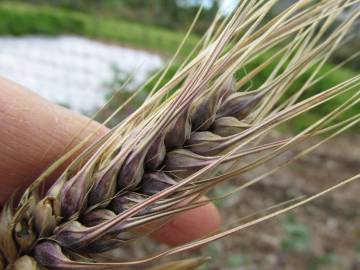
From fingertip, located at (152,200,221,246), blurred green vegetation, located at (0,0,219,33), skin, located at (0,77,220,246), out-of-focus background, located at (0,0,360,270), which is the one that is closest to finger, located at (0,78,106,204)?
skin, located at (0,77,220,246)

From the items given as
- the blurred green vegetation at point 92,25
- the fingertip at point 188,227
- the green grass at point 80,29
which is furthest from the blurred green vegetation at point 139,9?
the fingertip at point 188,227

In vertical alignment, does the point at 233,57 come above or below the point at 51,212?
above

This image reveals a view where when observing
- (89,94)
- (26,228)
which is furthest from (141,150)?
(89,94)

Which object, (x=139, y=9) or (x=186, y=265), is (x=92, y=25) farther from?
(x=186, y=265)

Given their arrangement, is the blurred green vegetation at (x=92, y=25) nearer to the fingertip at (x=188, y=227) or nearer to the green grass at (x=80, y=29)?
the green grass at (x=80, y=29)

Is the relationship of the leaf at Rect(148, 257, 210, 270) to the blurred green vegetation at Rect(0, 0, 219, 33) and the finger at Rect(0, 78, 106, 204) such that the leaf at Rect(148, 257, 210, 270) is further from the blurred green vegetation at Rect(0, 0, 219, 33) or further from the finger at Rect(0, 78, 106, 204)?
the blurred green vegetation at Rect(0, 0, 219, 33)

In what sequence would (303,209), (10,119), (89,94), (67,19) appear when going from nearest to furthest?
(10,119) → (303,209) → (89,94) → (67,19)

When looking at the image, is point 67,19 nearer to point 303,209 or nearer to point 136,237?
point 303,209

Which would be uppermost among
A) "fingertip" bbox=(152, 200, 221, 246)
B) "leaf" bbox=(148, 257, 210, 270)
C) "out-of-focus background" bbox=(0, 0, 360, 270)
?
"out-of-focus background" bbox=(0, 0, 360, 270)
